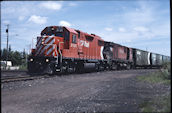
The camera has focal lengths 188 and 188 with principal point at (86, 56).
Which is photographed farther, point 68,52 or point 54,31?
point 54,31

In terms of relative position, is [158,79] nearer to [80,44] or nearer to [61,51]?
[61,51]

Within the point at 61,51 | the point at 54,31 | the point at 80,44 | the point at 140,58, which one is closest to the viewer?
the point at 61,51

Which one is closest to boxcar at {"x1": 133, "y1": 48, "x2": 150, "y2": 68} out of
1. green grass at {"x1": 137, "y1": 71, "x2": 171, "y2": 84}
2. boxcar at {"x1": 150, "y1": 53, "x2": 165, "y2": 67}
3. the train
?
boxcar at {"x1": 150, "y1": 53, "x2": 165, "y2": 67}

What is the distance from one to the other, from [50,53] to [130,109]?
10260 millimetres

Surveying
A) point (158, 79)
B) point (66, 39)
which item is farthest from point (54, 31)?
point (158, 79)

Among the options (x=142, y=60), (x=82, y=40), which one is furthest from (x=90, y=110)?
(x=142, y=60)

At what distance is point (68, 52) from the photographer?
15.5 meters

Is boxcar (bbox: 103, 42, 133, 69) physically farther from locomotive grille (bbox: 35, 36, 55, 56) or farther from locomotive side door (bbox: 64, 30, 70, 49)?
locomotive grille (bbox: 35, 36, 55, 56)

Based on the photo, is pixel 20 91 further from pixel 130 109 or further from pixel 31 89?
pixel 130 109

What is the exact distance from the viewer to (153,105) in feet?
16.9

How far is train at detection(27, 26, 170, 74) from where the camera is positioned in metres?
14.3

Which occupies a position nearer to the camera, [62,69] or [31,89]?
[31,89]

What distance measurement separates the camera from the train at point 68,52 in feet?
46.9

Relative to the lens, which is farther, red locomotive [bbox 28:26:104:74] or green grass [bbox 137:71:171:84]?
red locomotive [bbox 28:26:104:74]
